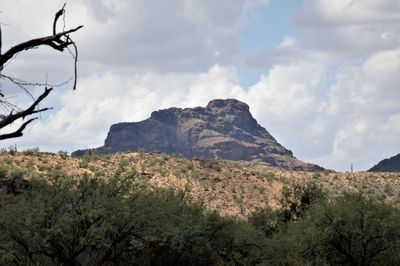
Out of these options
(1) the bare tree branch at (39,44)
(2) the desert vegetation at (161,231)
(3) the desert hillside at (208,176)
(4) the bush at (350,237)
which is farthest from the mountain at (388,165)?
(1) the bare tree branch at (39,44)

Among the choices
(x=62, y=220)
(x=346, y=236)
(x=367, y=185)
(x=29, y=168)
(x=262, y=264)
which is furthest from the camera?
(x=367, y=185)

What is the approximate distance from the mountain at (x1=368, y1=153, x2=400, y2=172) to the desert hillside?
286 ft

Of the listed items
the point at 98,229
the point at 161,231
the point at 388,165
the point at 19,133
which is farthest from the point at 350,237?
the point at 388,165

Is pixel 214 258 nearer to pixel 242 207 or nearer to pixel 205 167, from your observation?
pixel 242 207

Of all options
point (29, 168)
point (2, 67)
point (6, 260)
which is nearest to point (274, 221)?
point (29, 168)

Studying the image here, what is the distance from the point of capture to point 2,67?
630 cm

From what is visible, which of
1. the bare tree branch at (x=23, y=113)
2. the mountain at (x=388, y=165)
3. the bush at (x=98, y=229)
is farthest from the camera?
the mountain at (x=388, y=165)

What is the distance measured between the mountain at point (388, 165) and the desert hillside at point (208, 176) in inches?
3433

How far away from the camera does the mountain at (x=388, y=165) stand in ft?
497

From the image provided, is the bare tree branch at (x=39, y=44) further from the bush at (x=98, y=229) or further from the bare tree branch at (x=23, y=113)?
the bush at (x=98, y=229)

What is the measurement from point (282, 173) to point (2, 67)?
2412 inches

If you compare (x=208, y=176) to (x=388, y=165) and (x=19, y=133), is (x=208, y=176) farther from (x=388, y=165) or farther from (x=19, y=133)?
(x=388, y=165)

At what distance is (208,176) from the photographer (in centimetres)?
6038

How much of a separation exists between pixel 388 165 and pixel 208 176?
345 ft
